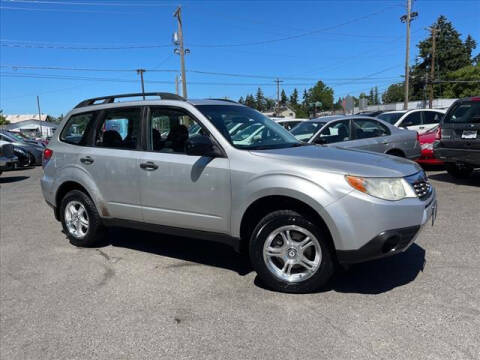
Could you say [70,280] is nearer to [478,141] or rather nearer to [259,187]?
[259,187]

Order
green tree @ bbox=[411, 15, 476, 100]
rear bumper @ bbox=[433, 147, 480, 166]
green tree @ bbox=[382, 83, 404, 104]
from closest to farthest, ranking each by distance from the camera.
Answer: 1. rear bumper @ bbox=[433, 147, 480, 166]
2. green tree @ bbox=[411, 15, 476, 100]
3. green tree @ bbox=[382, 83, 404, 104]

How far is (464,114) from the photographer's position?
8156 mm

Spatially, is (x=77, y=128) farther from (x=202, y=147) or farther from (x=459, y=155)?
(x=459, y=155)

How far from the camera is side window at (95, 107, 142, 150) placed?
15.7 feet

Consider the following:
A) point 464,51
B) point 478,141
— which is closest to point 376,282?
point 478,141

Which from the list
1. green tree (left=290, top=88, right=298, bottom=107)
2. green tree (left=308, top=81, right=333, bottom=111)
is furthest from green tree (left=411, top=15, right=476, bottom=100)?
green tree (left=290, top=88, right=298, bottom=107)

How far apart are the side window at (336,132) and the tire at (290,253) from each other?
16.7ft

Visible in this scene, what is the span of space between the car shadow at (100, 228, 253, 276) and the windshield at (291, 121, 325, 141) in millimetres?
4012

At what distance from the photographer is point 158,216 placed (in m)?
4.51

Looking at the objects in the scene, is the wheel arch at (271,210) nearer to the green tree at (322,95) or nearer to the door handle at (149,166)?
the door handle at (149,166)

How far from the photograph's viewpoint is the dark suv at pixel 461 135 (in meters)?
7.82

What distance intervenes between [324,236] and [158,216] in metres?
1.88

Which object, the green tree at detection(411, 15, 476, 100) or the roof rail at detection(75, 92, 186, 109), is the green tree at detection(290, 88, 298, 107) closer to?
the green tree at detection(411, 15, 476, 100)

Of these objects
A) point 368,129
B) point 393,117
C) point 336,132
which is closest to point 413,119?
point 393,117
